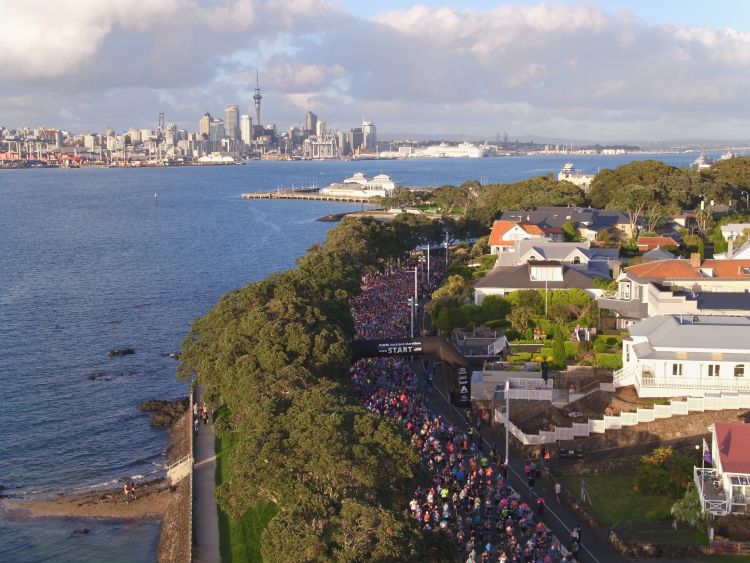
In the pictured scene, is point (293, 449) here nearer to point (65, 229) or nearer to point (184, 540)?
point (184, 540)

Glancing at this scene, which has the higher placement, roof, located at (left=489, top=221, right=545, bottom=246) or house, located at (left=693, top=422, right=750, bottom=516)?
roof, located at (left=489, top=221, right=545, bottom=246)

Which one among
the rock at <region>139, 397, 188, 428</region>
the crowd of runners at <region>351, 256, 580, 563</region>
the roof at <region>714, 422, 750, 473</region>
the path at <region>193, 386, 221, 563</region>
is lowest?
the rock at <region>139, 397, 188, 428</region>

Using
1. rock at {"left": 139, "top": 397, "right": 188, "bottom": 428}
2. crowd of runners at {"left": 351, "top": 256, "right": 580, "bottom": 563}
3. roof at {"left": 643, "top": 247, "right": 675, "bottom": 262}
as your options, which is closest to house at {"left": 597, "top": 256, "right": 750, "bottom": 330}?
roof at {"left": 643, "top": 247, "right": 675, "bottom": 262}

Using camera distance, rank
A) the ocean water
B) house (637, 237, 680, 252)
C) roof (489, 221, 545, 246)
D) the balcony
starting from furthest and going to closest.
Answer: roof (489, 221, 545, 246), house (637, 237, 680, 252), the ocean water, the balcony

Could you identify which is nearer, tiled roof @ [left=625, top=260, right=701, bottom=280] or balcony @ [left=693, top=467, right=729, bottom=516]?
balcony @ [left=693, top=467, right=729, bottom=516]

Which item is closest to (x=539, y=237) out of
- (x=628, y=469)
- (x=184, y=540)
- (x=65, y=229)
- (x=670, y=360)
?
(x=670, y=360)

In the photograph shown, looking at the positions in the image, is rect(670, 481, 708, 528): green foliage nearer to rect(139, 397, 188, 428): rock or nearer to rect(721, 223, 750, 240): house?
rect(139, 397, 188, 428): rock
